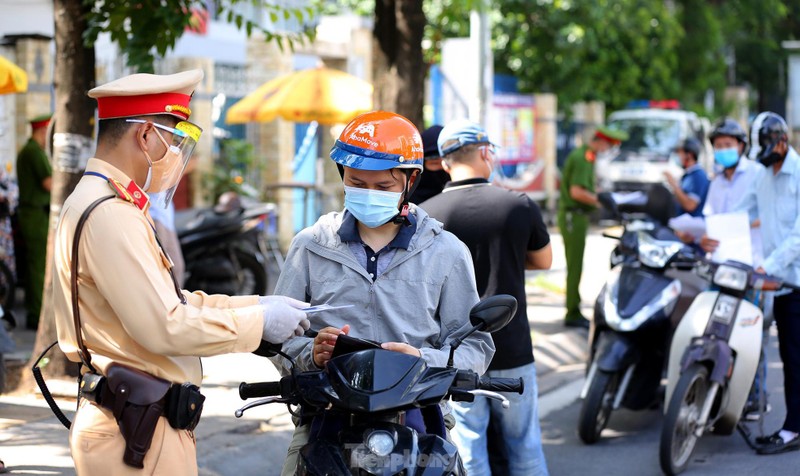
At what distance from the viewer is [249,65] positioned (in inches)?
655

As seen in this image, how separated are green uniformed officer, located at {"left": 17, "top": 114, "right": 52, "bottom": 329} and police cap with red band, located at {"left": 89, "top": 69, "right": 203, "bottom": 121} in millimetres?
7214

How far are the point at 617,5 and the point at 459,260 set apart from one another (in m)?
20.7

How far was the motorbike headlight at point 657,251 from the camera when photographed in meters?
7.00

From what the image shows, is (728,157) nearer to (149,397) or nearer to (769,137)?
(769,137)

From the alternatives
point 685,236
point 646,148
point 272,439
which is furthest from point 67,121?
point 646,148

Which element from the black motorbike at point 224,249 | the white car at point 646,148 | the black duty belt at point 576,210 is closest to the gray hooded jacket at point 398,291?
the black duty belt at point 576,210

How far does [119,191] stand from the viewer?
2984 mm

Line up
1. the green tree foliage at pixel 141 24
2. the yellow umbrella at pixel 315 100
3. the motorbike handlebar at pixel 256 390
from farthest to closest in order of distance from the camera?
the yellow umbrella at pixel 315 100
the green tree foliage at pixel 141 24
the motorbike handlebar at pixel 256 390

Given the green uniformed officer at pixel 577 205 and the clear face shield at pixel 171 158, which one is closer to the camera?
the clear face shield at pixel 171 158

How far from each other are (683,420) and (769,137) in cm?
180

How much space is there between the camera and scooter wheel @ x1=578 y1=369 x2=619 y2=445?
6590 mm

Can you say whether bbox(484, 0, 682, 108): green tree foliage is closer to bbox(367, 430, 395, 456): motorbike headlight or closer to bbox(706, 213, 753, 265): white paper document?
bbox(706, 213, 753, 265): white paper document

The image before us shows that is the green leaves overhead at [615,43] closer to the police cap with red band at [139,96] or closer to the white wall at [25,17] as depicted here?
the white wall at [25,17]

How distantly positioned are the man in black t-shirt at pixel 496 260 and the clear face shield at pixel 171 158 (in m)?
1.88
